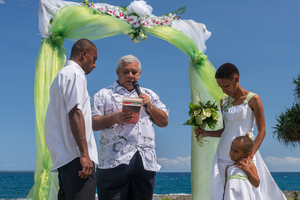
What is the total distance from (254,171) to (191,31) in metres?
2.41

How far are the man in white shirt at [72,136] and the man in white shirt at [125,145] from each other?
0.70 meters

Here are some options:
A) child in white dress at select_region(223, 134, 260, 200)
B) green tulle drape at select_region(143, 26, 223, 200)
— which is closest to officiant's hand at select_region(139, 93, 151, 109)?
child in white dress at select_region(223, 134, 260, 200)

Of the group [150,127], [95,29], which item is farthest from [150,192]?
[95,29]

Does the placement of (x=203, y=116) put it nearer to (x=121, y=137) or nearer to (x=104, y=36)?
(x=121, y=137)

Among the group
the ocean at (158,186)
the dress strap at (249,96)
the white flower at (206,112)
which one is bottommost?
the ocean at (158,186)

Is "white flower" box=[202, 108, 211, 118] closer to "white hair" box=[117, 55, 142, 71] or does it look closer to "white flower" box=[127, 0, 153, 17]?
"white hair" box=[117, 55, 142, 71]

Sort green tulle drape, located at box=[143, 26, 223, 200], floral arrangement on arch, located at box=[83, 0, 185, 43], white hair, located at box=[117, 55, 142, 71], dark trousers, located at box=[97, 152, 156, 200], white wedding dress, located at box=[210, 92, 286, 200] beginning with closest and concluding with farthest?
dark trousers, located at box=[97, 152, 156, 200]
white wedding dress, located at box=[210, 92, 286, 200]
white hair, located at box=[117, 55, 142, 71]
floral arrangement on arch, located at box=[83, 0, 185, 43]
green tulle drape, located at box=[143, 26, 223, 200]

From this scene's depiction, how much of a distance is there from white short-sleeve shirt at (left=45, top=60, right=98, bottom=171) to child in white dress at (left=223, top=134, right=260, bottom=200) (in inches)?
55.4

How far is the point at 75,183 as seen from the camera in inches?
102

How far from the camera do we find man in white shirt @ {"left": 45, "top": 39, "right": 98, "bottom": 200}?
2596 millimetres

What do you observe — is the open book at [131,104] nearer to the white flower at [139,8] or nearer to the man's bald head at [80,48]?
the man's bald head at [80,48]

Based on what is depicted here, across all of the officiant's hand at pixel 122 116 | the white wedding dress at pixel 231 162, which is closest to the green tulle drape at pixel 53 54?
the officiant's hand at pixel 122 116

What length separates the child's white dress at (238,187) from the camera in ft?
10.9

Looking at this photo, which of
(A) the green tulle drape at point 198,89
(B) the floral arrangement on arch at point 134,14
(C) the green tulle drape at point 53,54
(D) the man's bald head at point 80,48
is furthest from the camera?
(A) the green tulle drape at point 198,89
